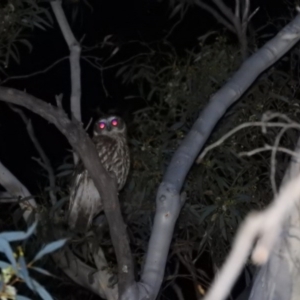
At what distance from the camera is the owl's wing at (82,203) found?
3.47m

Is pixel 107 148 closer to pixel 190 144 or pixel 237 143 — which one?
pixel 237 143

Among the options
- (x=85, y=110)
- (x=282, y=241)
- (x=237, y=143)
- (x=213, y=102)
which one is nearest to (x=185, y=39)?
(x=85, y=110)

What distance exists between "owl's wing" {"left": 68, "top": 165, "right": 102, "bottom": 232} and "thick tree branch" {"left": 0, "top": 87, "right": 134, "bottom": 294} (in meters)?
1.19

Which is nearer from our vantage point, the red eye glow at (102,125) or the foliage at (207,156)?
the foliage at (207,156)

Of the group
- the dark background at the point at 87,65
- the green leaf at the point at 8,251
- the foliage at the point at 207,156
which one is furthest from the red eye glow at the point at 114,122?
the green leaf at the point at 8,251

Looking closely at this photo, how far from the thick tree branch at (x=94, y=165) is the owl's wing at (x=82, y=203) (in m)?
1.19

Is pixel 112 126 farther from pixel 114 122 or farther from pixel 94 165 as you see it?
pixel 94 165

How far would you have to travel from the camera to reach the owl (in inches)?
137

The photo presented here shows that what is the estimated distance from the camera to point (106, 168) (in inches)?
141

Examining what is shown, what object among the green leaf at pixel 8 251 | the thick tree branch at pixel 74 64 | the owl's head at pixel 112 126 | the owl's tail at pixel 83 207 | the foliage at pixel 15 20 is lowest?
the green leaf at pixel 8 251

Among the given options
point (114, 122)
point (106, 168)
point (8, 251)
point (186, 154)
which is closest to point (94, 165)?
point (186, 154)

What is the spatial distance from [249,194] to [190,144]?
36.9 inches

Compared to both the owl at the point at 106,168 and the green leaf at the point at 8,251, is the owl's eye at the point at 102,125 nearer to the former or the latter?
the owl at the point at 106,168

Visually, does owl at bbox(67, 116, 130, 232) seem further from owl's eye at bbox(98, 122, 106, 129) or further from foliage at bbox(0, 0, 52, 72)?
foliage at bbox(0, 0, 52, 72)
